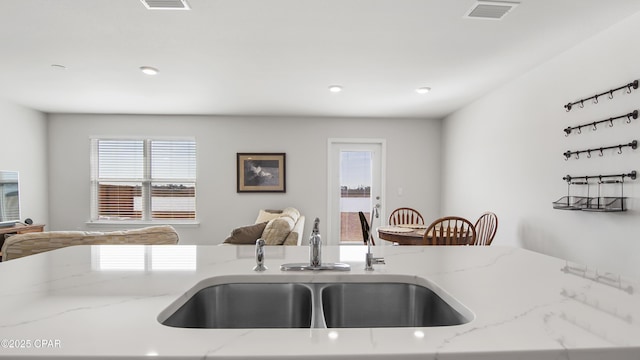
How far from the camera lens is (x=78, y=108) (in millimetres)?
4906

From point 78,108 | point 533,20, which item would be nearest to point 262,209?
point 78,108

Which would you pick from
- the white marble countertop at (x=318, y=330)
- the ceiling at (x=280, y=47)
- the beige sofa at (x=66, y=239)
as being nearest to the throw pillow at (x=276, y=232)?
the beige sofa at (x=66, y=239)

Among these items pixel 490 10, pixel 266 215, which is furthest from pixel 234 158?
pixel 490 10

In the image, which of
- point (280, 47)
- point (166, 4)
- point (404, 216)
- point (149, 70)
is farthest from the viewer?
point (404, 216)

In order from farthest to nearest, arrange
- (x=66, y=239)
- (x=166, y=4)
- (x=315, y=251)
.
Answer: (x=66, y=239) < (x=166, y=4) < (x=315, y=251)

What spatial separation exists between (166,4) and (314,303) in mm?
2056

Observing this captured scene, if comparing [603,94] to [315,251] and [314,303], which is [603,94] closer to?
[315,251]

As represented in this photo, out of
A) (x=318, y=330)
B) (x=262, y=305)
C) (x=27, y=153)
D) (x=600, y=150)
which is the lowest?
(x=262, y=305)

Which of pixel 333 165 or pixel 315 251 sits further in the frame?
pixel 333 165

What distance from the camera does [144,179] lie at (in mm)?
5406

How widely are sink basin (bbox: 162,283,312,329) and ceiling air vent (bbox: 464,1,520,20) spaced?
6.75 ft

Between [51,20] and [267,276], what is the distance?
252 cm

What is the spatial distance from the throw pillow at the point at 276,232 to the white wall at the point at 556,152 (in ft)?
7.79

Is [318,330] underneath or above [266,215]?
above
